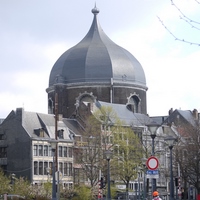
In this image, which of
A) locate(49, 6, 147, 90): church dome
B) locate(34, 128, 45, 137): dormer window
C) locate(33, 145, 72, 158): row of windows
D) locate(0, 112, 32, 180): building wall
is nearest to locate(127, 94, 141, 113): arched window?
locate(49, 6, 147, 90): church dome

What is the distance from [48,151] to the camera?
3627 inches

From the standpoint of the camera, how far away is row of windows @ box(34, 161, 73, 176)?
89.2m

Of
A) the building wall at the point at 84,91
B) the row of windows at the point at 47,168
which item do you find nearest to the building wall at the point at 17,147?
the row of windows at the point at 47,168

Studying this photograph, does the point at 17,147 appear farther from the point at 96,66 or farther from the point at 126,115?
the point at 96,66

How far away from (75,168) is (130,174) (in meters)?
15.2

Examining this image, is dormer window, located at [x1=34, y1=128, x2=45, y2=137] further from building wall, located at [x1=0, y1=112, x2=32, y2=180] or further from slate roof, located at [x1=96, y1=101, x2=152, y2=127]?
slate roof, located at [x1=96, y1=101, x2=152, y2=127]

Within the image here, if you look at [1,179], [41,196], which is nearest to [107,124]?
[1,179]

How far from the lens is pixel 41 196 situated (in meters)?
58.8

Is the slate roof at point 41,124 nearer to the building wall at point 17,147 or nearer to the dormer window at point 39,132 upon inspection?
the dormer window at point 39,132

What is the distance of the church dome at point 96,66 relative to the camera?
112 metres

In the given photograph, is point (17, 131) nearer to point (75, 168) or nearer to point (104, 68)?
point (75, 168)

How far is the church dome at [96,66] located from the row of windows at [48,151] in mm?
20331

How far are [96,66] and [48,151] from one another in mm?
24462

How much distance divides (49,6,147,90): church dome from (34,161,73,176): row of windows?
22.1 meters
